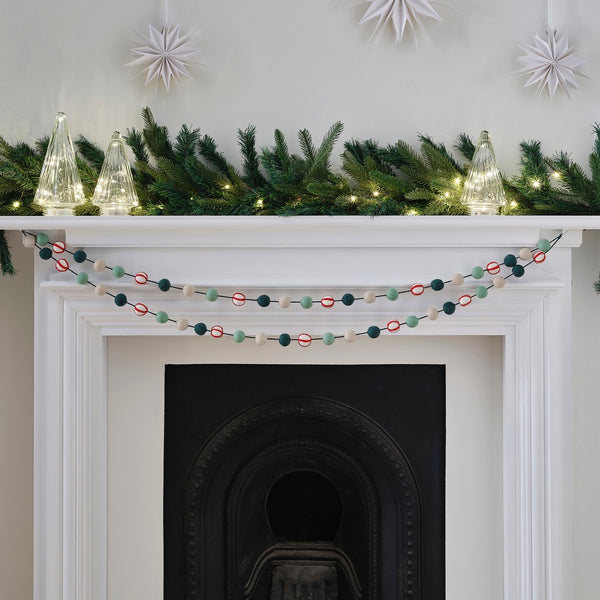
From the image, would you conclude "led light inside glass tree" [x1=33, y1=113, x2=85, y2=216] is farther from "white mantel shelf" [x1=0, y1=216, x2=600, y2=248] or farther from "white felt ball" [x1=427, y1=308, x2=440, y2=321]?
"white felt ball" [x1=427, y1=308, x2=440, y2=321]

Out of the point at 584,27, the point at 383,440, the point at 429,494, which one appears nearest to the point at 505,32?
the point at 584,27

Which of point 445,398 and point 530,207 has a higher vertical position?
point 530,207

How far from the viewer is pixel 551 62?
149cm

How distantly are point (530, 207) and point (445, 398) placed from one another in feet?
1.55

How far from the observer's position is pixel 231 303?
1489 millimetres

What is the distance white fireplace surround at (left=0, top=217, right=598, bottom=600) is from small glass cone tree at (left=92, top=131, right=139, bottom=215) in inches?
2.4

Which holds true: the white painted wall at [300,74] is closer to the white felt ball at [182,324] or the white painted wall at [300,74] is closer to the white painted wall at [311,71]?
the white painted wall at [311,71]

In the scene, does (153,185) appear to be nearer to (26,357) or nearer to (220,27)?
(220,27)

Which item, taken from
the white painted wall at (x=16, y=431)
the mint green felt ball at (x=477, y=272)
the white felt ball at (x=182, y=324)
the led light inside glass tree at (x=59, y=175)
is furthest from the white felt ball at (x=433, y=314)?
the white painted wall at (x=16, y=431)

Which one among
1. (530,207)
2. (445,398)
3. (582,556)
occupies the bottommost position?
(582,556)

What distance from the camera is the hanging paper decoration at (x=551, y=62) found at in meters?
1.49

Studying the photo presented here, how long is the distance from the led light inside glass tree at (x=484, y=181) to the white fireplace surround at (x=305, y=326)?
0.06 metres

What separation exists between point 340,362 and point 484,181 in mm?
519

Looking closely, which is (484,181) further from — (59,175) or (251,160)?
(59,175)
